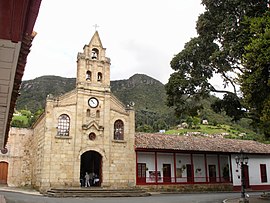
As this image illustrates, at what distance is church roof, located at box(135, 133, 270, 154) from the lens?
27047 millimetres

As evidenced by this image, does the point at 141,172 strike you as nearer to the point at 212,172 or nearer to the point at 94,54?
the point at 212,172

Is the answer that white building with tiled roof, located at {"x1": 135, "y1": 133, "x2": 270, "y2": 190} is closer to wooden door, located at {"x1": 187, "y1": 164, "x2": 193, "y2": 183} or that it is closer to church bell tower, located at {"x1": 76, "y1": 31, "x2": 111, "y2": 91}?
wooden door, located at {"x1": 187, "y1": 164, "x2": 193, "y2": 183}

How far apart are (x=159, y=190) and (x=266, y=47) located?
1691cm

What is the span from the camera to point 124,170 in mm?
25641

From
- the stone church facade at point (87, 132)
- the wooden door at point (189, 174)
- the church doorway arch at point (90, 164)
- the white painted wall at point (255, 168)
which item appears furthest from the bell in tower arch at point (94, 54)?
the white painted wall at point (255, 168)

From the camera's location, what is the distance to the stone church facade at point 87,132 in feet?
77.9

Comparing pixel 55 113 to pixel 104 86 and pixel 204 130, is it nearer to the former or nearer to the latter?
pixel 104 86

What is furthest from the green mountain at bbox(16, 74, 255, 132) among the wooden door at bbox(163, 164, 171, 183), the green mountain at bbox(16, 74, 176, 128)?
the wooden door at bbox(163, 164, 171, 183)

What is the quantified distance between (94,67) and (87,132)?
561 cm

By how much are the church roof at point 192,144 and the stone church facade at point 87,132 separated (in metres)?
1.63

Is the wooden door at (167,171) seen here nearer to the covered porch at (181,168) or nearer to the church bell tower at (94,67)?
the covered porch at (181,168)

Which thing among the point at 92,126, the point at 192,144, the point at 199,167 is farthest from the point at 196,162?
the point at 92,126

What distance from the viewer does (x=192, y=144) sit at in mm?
Result: 29312

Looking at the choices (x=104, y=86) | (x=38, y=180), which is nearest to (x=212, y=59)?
(x=104, y=86)
